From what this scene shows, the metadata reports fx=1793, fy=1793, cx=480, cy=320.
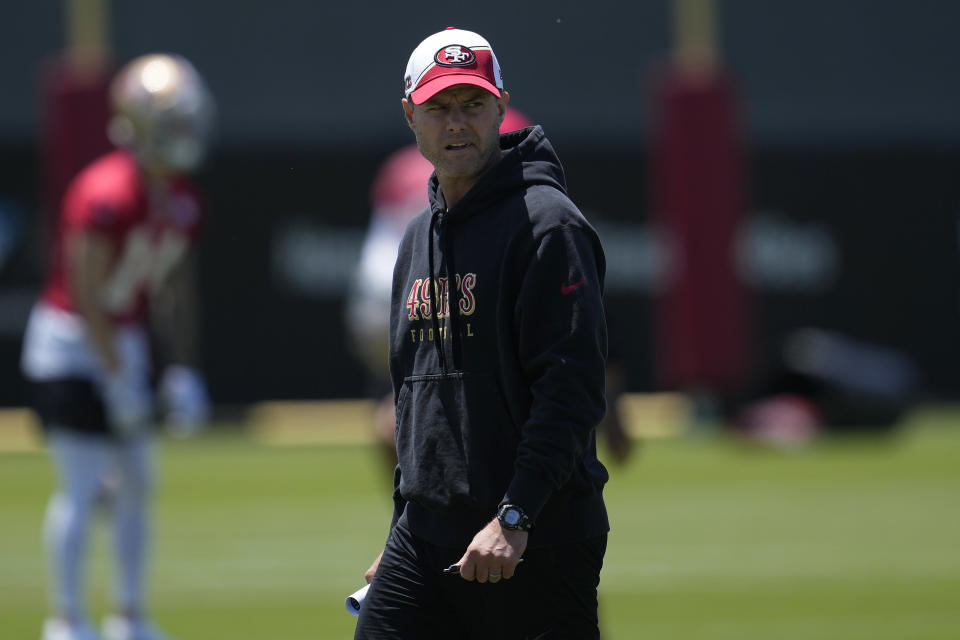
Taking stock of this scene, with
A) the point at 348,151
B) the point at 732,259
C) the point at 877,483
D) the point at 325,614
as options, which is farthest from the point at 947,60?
the point at 325,614

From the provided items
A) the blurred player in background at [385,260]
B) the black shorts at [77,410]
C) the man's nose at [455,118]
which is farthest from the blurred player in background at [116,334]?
the man's nose at [455,118]

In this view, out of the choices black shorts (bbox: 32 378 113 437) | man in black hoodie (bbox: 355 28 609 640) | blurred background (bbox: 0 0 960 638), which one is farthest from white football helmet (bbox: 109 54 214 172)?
blurred background (bbox: 0 0 960 638)

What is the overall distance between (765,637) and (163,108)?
343cm

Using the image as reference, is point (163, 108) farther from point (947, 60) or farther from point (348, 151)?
point (947, 60)

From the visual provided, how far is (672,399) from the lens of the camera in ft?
74.1

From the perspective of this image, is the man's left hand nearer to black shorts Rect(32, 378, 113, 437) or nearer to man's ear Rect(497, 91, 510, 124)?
man's ear Rect(497, 91, 510, 124)

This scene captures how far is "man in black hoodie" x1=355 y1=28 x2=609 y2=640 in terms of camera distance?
13.0 ft

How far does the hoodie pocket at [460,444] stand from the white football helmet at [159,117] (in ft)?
12.5

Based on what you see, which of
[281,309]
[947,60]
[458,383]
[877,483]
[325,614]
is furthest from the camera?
[947,60]

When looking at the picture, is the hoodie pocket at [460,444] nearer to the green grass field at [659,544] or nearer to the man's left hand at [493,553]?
the man's left hand at [493,553]

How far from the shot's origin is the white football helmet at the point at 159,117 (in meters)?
7.70

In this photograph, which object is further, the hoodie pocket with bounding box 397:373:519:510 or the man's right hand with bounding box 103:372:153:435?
the man's right hand with bounding box 103:372:153:435

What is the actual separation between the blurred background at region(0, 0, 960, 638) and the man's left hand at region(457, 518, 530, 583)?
16.7 meters

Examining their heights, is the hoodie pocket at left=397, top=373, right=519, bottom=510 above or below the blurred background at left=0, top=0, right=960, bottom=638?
below
